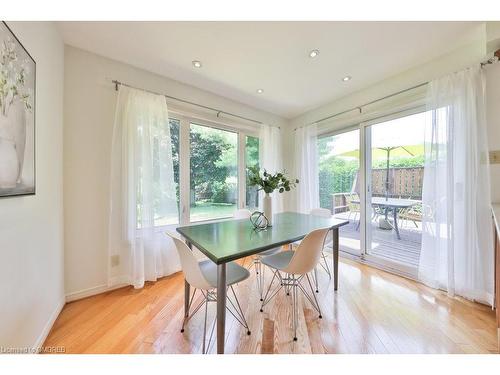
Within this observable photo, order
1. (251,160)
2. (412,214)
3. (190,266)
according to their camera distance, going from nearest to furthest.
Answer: (190,266) < (412,214) < (251,160)

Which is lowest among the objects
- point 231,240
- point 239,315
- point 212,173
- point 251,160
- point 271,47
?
point 239,315

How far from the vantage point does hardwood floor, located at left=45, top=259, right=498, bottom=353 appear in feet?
4.41

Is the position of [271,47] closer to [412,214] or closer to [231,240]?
[231,240]

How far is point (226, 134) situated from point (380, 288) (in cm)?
292

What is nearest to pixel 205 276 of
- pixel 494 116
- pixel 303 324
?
pixel 303 324

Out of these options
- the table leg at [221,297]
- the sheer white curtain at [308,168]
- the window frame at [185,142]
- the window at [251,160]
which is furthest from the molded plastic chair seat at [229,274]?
the sheer white curtain at [308,168]

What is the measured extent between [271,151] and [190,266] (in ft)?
8.75

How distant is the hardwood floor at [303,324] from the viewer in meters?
1.34

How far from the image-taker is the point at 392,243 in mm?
2697

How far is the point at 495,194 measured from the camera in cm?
172

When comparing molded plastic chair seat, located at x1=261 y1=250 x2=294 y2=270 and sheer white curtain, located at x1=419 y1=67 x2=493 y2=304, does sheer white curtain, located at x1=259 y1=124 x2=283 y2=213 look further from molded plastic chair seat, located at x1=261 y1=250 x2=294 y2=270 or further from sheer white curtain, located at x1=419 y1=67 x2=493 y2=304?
sheer white curtain, located at x1=419 y1=67 x2=493 y2=304

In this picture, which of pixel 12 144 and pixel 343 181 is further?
pixel 343 181

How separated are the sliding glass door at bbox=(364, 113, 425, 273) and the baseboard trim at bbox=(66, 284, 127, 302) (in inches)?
131

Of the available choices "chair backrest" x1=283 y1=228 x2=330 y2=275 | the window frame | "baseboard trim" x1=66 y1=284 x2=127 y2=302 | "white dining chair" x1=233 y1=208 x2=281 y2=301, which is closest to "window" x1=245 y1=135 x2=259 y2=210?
the window frame
